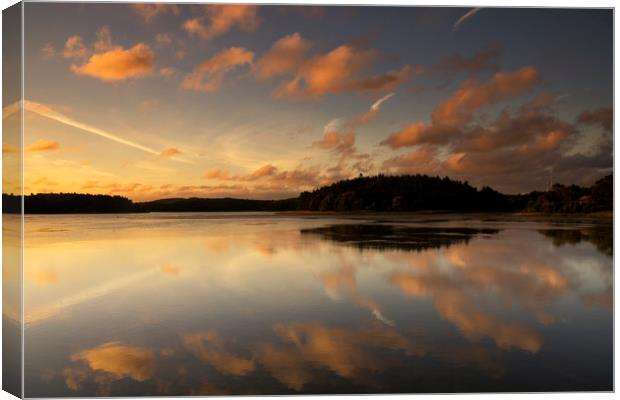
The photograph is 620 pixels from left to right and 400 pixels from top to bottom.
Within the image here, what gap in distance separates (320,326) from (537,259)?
6320 mm

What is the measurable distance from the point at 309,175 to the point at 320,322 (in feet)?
7.92

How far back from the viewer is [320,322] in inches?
271

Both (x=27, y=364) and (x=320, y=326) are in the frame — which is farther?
(x=320, y=326)

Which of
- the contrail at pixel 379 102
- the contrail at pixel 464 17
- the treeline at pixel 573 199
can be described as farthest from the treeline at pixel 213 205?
the treeline at pixel 573 199

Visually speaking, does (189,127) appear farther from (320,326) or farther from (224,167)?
(320,326)

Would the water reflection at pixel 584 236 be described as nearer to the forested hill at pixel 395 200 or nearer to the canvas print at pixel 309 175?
the canvas print at pixel 309 175

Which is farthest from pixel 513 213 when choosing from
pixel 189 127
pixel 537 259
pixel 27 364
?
pixel 27 364

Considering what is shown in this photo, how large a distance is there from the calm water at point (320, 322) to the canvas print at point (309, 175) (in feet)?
0.11

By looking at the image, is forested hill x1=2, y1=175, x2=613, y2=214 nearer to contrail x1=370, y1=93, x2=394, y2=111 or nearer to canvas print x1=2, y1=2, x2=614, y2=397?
canvas print x1=2, y1=2, x2=614, y2=397

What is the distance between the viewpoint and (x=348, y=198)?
9.42 m

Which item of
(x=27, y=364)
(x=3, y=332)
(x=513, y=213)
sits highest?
(x=513, y=213)

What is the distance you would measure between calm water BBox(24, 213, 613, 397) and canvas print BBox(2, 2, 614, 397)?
0.03 m

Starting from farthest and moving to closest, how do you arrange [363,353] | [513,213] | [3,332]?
[513,213] → [363,353] → [3,332]

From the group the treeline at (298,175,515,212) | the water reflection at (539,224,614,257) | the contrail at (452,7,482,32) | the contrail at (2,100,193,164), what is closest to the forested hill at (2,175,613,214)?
the treeline at (298,175,515,212)
